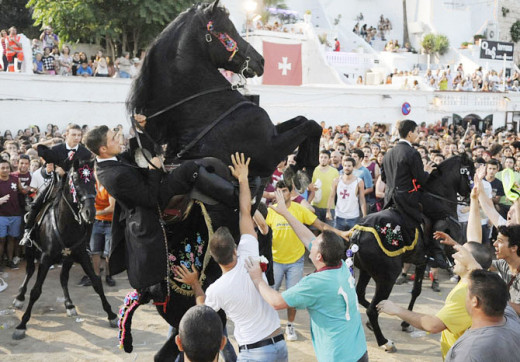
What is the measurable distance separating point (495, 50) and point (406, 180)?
118 ft

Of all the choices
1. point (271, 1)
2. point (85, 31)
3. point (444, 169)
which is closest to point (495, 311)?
point (444, 169)

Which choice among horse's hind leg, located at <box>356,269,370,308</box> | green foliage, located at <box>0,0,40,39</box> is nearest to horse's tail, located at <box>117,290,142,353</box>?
horse's hind leg, located at <box>356,269,370,308</box>

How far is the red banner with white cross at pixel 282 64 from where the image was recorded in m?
24.3

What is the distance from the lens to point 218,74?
425 centimetres

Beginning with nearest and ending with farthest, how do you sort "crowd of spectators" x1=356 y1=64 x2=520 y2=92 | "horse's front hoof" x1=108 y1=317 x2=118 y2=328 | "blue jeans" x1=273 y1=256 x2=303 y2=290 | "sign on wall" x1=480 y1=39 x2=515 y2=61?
"horse's front hoof" x1=108 y1=317 x2=118 y2=328 < "blue jeans" x1=273 y1=256 x2=303 y2=290 < "crowd of spectators" x1=356 y1=64 x2=520 y2=92 < "sign on wall" x1=480 y1=39 x2=515 y2=61

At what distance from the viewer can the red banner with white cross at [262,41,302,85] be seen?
24344 mm

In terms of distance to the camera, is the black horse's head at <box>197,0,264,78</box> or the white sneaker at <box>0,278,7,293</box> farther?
the white sneaker at <box>0,278,7,293</box>

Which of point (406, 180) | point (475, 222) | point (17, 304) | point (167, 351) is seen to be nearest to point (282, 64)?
point (406, 180)

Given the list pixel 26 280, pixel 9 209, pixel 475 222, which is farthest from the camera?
pixel 9 209

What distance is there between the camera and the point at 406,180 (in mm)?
7055

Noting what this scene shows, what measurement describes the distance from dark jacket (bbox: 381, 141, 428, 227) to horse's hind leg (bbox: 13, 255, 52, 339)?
4.57 metres

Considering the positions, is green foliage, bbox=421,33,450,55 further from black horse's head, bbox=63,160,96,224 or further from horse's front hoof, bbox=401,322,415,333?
black horse's head, bbox=63,160,96,224

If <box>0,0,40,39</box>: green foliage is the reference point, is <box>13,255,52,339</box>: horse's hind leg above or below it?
below

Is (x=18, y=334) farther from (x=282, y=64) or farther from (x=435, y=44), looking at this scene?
(x=435, y=44)
